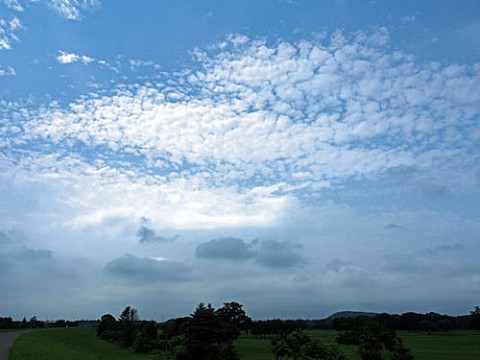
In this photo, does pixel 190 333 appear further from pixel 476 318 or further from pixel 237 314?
pixel 476 318

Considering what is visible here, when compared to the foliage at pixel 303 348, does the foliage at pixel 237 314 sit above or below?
above

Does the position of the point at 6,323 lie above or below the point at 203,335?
above

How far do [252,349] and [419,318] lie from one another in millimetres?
95256

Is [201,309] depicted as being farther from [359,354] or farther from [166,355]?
[359,354]

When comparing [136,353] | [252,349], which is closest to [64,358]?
[136,353]

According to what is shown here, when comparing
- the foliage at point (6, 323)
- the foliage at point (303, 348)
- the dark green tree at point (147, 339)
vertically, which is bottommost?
the foliage at point (303, 348)

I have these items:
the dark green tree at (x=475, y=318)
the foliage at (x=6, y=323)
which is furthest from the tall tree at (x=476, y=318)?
the foliage at (x=6, y=323)

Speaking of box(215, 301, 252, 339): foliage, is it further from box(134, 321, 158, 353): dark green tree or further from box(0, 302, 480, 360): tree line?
box(134, 321, 158, 353): dark green tree

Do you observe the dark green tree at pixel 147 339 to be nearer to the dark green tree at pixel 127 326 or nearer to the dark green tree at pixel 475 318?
the dark green tree at pixel 127 326

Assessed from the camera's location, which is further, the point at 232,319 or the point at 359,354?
the point at 232,319

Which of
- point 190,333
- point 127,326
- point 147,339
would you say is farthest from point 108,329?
point 190,333

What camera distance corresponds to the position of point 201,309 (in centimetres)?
5375

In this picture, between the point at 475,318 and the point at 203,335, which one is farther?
the point at 475,318

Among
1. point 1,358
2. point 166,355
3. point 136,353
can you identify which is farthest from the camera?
point 136,353
